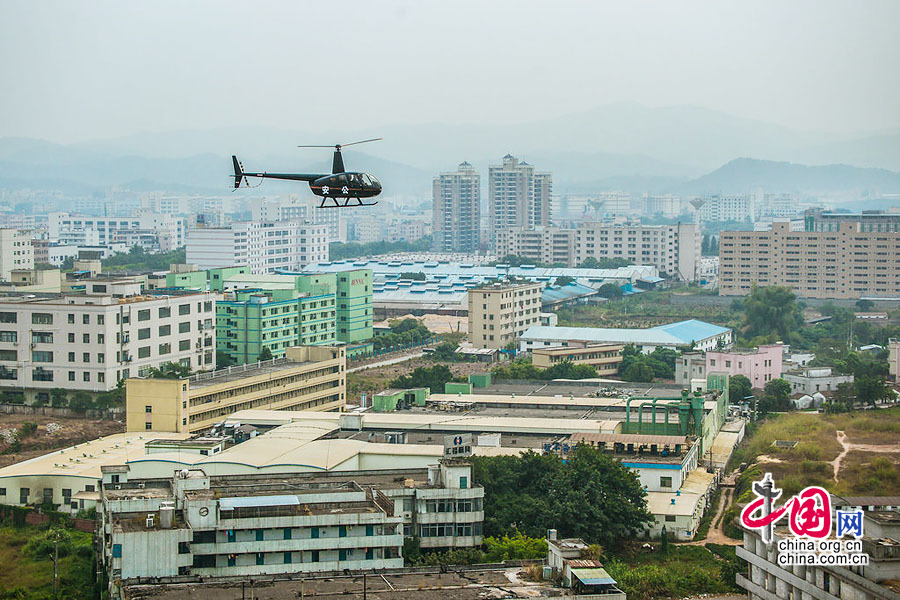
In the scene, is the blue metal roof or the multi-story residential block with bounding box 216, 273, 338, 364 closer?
the blue metal roof

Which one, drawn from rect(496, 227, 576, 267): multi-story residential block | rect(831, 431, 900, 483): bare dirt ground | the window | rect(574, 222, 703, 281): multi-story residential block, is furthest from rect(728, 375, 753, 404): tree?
rect(496, 227, 576, 267): multi-story residential block

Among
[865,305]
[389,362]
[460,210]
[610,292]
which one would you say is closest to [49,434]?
[389,362]

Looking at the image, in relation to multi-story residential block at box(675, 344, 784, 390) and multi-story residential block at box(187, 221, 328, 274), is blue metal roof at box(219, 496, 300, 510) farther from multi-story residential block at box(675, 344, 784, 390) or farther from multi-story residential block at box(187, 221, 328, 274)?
multi-story residential block at box(187, 221, 328, 274)

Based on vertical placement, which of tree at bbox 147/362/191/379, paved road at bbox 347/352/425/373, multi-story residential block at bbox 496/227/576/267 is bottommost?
paved road at bbox 347/352/425/373

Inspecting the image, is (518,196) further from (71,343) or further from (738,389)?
(71,343)

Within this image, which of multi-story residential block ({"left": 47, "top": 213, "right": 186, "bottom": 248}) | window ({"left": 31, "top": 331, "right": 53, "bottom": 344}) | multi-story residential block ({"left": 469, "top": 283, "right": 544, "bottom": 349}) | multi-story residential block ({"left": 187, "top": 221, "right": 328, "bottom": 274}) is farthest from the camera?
multi-story residential block ({"left": 47, "top": 213, "right": 186, "bottom": 248})

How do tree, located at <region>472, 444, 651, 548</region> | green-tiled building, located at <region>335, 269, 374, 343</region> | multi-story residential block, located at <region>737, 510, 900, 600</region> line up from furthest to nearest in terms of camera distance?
green-tiled building, located at <region>335, 269, 374, 343</region>
tree, located at <region>472, 444, 651, 548</region>
multi-story residential block, located at <region>737, 510, 900, 600</region>

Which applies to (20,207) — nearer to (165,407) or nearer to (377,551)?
(165,407)

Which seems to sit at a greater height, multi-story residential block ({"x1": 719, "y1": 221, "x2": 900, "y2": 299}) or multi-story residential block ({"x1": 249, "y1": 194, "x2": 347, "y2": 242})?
multi-story residential block ({"x1": 249, "y1": 194, "x2": 347, "y2": 242})
